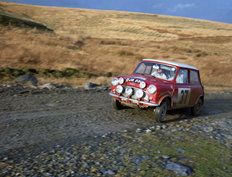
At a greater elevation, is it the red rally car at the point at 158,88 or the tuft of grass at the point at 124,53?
the tuft of grass at the point at 124,53

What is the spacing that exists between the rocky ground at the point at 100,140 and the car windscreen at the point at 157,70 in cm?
130

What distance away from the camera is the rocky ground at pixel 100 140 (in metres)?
4.01

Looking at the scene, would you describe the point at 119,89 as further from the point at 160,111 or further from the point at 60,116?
the point at 60,116

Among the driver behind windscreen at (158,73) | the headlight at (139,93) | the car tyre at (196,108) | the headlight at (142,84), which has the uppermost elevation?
the driver behind windscreen at (158,73)

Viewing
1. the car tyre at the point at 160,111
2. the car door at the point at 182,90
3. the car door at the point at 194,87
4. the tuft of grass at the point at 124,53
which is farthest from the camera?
the tuft of grass at the point at 124,53

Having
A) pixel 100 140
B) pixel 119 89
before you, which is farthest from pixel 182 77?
pixel 100 140

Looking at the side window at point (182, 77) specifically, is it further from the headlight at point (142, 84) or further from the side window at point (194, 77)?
the headlight at point (142, 84)

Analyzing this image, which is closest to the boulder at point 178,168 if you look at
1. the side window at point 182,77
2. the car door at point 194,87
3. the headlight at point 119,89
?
the headlight at point 119,89

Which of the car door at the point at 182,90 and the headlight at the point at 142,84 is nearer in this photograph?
the headlight at the point at 142,84

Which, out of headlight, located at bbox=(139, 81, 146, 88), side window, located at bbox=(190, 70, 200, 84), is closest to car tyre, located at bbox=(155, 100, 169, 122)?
headlight, located at bbox=(139, 81, 146, 88)

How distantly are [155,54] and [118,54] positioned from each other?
5.17m

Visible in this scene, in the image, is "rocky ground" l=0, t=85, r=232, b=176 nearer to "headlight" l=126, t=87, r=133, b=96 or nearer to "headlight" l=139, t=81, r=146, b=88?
"headlight" l=126, t=87, r=133, b=96

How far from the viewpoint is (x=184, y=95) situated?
26.2ft

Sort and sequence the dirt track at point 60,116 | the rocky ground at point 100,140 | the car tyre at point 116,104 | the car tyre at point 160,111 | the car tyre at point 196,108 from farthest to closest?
the car tyre at point 196,108 < the car tyre at point 116,104 < the car tyre at point 160,111 < the dirt track at point 60,116 < the rocky ground at point 100,140
